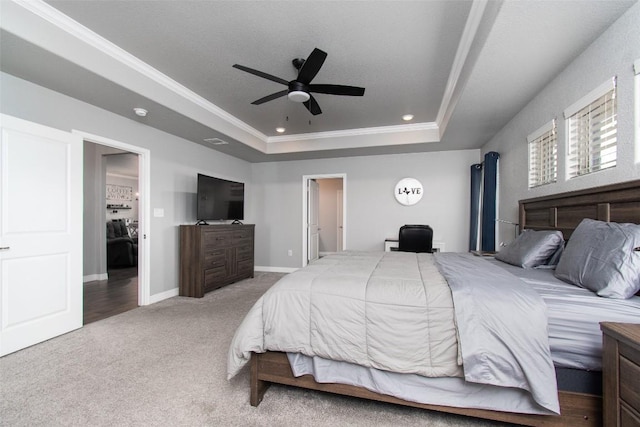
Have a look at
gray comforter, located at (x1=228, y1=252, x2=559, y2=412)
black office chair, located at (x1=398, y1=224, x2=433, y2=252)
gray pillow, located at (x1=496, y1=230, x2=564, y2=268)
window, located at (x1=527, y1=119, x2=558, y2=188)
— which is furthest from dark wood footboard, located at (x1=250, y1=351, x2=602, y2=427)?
black office chair, located at (x1=398, y1=224, x2=433, y2=252)

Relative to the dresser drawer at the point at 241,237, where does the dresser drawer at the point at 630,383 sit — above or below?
below

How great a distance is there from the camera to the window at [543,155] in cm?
257

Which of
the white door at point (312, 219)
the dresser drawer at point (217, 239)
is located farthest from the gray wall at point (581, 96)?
the dresser drawer at point (217, 239)

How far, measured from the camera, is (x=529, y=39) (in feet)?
6.27

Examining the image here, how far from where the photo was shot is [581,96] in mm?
2141

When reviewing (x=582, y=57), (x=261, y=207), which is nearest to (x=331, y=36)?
(x=582, y=57)

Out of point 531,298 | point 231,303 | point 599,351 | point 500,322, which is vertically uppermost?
point 531,298

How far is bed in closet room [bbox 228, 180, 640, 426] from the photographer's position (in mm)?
1324

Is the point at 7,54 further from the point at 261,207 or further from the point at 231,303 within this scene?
the point at 261,207

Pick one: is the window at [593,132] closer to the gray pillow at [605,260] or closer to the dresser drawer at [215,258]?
the gray pillow at [605,260]

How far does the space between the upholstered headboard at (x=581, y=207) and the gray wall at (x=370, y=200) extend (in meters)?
1.90

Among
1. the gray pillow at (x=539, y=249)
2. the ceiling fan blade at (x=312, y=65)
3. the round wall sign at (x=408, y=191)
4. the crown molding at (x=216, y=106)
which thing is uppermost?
the crown molding at (x=216, y=106)

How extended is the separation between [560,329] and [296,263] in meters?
4.87

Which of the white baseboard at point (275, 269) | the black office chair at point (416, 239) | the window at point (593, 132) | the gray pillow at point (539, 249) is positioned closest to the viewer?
the window at point (593, 132)
